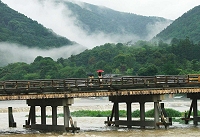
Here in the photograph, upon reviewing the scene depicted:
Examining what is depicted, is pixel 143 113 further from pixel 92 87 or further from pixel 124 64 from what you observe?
pixel 124 64

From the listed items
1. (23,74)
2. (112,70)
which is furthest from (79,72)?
(23,74)

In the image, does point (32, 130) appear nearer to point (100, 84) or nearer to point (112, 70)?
point (100, 84)

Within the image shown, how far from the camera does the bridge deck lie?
4250cm

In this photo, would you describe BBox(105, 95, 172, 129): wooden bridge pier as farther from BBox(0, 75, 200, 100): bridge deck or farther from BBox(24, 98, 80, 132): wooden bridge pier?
BBox(24, 98, 80, 132): wooden bridge pier

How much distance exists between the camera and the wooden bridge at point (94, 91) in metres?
42.8

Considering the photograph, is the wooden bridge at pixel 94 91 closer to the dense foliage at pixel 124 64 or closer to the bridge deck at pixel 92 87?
the bridge deck at pixel 92 87

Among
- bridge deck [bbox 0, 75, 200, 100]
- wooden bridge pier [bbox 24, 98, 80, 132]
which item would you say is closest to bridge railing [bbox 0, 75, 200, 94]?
bridge deck [bbox 0, 75, 200, 100]

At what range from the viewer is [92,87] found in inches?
1768

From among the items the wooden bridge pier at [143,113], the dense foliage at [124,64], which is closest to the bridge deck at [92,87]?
the wooden bridge pier at [143,113]

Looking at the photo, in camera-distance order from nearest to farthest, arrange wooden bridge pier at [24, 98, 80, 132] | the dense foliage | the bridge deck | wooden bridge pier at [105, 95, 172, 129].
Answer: the bridge deck → wooden bridge pier at [24, 98, 80, 132] → wooden bridge pier at [105, 95, 172, 129] → the dense foliage

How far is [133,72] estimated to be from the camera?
→ 167 m

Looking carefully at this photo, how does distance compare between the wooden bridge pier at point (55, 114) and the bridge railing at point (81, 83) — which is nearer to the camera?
the bridge railing at point (81, 83)

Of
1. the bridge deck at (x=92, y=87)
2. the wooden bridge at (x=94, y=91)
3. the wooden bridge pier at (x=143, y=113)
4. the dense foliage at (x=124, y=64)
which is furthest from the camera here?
the dense foliage at (x=124, y=64)

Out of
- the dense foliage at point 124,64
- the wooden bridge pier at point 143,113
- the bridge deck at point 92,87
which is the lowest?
the wooden bridge pier at point 143,113
